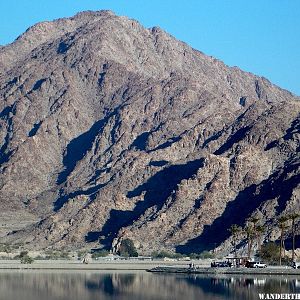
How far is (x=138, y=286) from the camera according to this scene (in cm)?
14062

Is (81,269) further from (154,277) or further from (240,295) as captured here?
(240,295)

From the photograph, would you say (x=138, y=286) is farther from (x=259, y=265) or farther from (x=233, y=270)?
(x=259, y=265)

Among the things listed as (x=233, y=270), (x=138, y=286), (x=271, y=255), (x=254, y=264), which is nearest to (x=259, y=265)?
(x=254, y=264)

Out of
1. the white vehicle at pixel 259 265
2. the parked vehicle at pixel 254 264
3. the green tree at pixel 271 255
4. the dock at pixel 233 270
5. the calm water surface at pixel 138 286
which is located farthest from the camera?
the green tree at pixel 271 255

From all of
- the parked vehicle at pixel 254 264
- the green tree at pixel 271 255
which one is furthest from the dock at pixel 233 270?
the green tree at pixel 271 255

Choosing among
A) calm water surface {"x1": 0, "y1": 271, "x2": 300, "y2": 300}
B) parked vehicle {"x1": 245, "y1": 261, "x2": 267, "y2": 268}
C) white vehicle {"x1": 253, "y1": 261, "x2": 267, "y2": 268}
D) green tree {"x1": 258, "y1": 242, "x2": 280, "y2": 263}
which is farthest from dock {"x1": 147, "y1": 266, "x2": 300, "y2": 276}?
green tree {"x1": 258, "y1": 242, "x2": 280, "y2": 263}

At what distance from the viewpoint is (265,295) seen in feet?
383

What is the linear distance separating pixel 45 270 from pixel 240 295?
7962cm

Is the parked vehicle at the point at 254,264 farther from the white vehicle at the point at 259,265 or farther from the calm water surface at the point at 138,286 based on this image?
the calm water surface at the point at 138,286

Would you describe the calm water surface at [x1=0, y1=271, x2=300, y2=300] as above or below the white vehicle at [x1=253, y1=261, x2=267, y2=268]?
below

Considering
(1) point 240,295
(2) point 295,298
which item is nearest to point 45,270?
(1) point 240,295

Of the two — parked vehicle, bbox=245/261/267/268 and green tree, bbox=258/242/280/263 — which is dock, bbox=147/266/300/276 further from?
green tree, bbox=258/242/280/263

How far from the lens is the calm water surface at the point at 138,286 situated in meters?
124

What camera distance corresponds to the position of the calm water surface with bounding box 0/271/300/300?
406 feet
